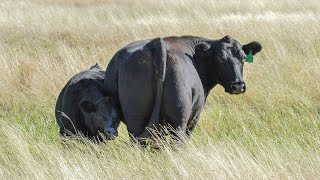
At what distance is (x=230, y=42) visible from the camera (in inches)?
243

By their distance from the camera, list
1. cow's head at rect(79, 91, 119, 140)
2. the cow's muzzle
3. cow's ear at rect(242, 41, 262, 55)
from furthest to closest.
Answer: cow's ear at rect(242, 41, 262, 55), the cow's muzzle, cow's head at rect(79, 91, 119, 140)

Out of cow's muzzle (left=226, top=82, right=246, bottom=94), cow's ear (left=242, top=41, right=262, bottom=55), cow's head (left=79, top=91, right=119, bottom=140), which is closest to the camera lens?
cow's head (left=79, top=91, right=119, bottom=140)

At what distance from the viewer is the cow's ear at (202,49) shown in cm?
610

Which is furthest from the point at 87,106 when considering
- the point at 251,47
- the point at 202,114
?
the point at 202,114

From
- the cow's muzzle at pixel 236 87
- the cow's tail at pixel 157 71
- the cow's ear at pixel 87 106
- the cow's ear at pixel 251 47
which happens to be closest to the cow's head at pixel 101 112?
the cow's ear at pixel 87 106

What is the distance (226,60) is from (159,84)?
92 centimetres

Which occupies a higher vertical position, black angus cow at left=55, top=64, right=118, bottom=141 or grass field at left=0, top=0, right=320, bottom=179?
black angus cow at left=55, top=64, right=118, bottom=141

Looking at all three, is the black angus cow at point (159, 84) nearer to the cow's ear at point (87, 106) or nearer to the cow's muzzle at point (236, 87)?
the cow's muzzle at point (236, 87)

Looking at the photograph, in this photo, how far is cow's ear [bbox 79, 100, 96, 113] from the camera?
5.93 metres

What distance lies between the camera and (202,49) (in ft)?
20.1

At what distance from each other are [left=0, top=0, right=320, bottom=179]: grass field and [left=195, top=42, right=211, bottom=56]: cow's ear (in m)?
0.82

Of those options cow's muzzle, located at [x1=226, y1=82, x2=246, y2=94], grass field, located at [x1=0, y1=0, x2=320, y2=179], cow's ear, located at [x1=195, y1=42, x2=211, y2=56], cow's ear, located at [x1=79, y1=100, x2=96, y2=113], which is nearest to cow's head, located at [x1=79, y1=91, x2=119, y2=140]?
cow's ear, located at [x1=79, y1=100, x2=96, y2=113]

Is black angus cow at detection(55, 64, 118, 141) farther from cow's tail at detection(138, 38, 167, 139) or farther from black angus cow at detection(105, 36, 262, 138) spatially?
cow's tail at detection(138, 38, 167, 139)

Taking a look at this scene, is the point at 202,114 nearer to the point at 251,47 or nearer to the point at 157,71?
the point at 251,47
